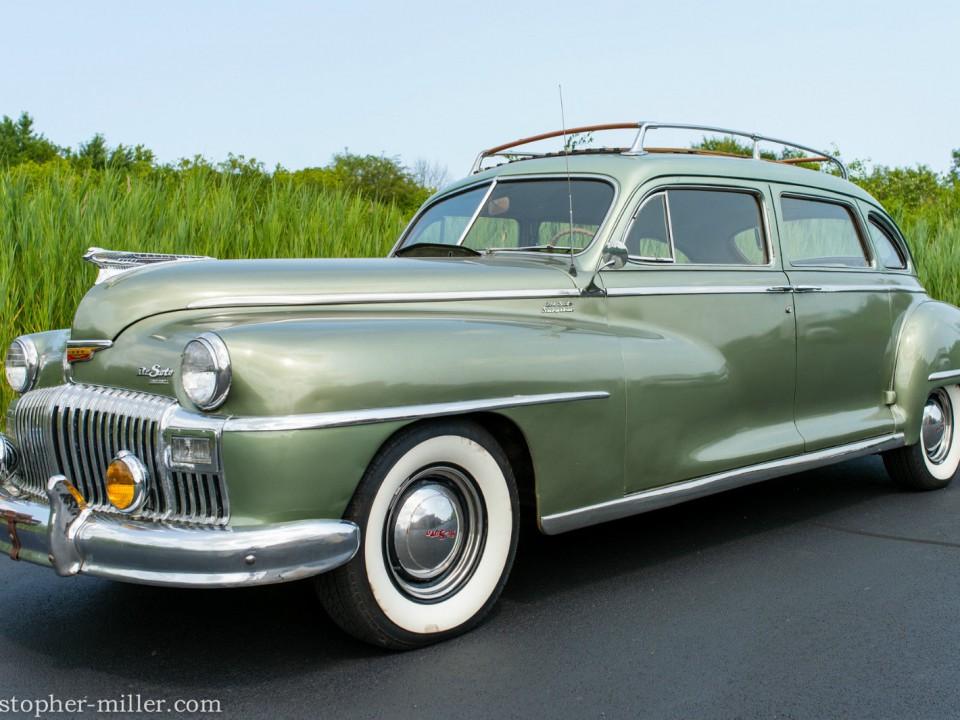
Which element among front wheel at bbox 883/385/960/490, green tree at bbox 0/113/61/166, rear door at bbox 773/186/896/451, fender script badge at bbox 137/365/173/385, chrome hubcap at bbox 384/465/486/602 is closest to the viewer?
fender script badge at bbox 137/365/173/385

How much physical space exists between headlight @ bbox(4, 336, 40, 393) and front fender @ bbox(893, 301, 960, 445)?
4.19 m

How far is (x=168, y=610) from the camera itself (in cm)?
367

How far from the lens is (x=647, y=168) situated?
4.39m

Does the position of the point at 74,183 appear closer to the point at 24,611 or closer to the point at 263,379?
the point at 24,611

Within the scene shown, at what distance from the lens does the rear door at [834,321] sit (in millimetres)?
4852

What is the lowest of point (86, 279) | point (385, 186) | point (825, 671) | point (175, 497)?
point (825, 671)

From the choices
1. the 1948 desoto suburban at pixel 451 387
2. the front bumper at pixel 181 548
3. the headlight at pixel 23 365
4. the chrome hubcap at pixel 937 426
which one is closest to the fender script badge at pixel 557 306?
the 1948 desoto suburban at pixel 451 387

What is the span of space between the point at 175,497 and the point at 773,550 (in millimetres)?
2736

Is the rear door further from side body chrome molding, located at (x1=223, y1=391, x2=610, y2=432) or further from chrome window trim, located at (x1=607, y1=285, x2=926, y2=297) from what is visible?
side body chrome molding, located at (x1=223, y1=391, x2=610, y2=432)

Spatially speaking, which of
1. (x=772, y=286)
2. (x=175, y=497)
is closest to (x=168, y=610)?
(x=175, y=497)

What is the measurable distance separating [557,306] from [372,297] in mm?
765

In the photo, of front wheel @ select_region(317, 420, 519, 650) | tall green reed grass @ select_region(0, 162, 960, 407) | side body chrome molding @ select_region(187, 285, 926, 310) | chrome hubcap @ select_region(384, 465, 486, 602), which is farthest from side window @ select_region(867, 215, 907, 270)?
tall green reed grass @ select_region(0, 162, 960, 407)

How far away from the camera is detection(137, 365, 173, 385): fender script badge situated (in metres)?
3.11

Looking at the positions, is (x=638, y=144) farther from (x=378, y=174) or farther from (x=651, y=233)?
(x=378, y=174)
